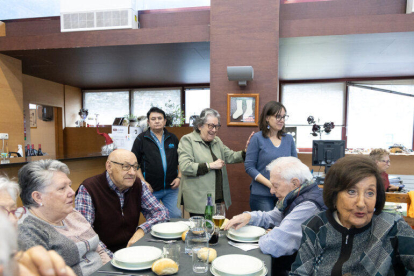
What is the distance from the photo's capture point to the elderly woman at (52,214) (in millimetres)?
1314

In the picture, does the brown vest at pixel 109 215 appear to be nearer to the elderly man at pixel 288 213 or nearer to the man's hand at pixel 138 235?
the man's hand at pixel 138 235

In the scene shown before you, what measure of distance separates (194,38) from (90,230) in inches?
121

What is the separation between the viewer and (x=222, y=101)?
378cm

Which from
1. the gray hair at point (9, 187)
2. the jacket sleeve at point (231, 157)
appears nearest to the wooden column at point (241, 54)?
the jacket sleeve at point (231, 157)

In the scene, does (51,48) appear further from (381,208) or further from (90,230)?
(381,208)

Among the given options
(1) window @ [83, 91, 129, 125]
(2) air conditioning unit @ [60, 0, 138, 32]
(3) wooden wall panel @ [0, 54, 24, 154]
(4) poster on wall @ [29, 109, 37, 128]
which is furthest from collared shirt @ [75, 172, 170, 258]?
(4) poster on wall @ [29, 109, 37, 128]

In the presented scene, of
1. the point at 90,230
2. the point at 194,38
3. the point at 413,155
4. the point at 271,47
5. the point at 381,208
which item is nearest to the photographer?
the point at 381,208

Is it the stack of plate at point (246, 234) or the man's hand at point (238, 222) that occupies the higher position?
the man's hand at point (238, 222)

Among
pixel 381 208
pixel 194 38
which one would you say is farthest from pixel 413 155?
pixel 381 208

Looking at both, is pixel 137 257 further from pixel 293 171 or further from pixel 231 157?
pixel 231 157

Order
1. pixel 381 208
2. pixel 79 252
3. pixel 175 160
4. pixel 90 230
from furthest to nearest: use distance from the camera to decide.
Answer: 1. pixel 175 160
2. pixel 90 230
3. pixel 79 252
4. pixel 381 208

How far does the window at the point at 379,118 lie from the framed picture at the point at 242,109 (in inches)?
179

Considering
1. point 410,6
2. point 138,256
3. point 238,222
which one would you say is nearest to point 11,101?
point 138,256

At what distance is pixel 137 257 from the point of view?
1.36m
